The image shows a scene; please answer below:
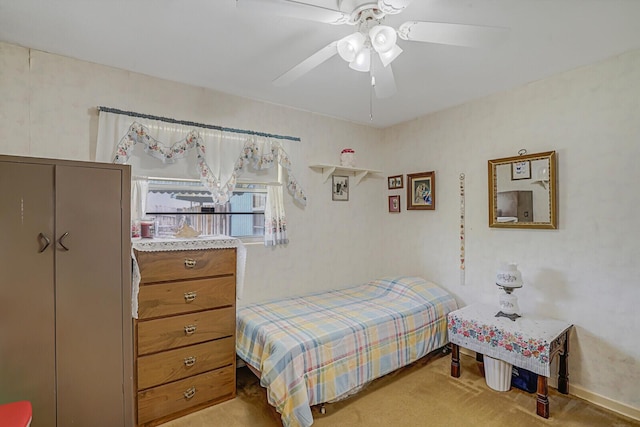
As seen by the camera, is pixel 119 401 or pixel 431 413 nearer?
pixel 119 401

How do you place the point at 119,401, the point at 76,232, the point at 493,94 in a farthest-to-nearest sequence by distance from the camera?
1. the point at 493,94
2. the point at 119,401
3. the point at 76,232

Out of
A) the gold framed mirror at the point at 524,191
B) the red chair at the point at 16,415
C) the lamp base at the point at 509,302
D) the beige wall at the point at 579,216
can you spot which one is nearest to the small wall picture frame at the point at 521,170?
the gold framed mirror at the point at 524,191

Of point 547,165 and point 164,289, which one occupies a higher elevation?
point 547,165

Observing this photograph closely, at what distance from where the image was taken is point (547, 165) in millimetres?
2434

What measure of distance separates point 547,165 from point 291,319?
231 cm

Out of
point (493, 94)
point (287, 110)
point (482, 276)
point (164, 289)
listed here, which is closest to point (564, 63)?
point (493, 94)

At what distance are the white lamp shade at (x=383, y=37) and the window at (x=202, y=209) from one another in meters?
1.73

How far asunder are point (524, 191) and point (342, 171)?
5.63 feet

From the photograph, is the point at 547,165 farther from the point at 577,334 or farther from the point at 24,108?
the point at 24,108

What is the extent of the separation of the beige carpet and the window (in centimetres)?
130

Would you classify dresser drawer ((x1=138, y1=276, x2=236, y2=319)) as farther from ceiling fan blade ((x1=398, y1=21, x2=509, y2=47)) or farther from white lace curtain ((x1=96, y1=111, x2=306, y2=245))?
ceiling fan blade ((x1=398, y1=21, x2=509, y2=47))

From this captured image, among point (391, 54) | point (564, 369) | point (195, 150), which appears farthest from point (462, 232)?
point (195, 150)

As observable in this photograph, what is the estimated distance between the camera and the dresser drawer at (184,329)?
2.02 m

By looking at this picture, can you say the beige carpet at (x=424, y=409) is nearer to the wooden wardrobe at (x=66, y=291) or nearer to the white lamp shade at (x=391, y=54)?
the wooden wardrobe at (x=66, y=291)
